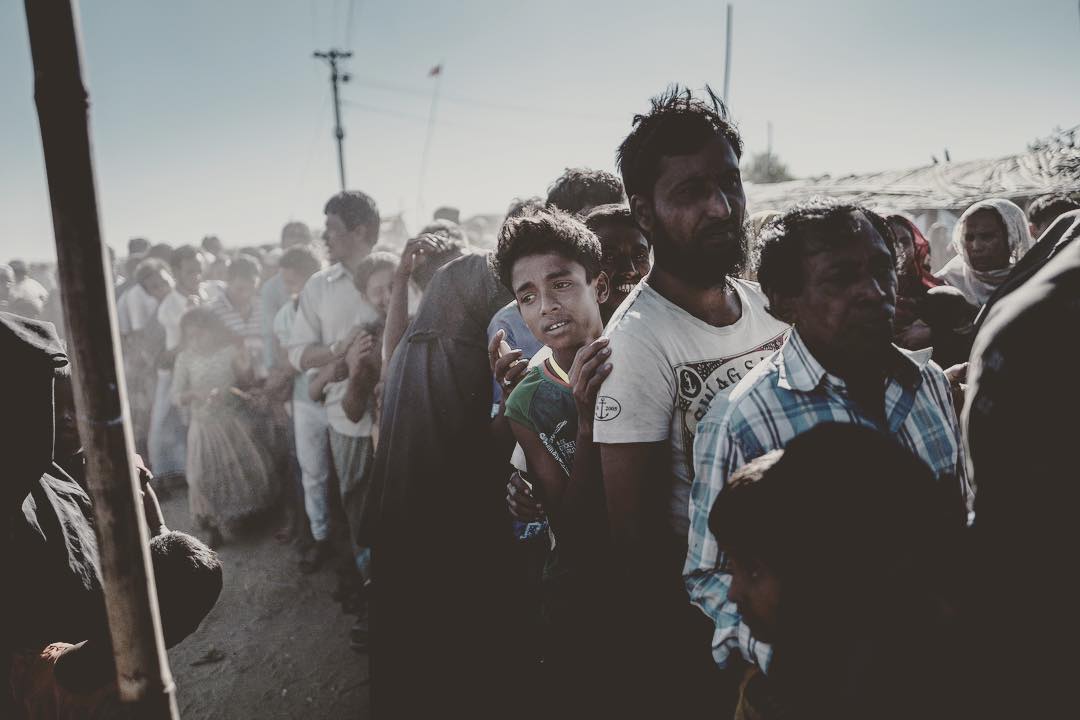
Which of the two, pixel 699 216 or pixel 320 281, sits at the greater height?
pixel 699 216

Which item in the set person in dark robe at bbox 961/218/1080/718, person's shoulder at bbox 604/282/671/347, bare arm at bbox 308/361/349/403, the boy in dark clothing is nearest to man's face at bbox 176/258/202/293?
bare arm at bbox 308/361/349/403

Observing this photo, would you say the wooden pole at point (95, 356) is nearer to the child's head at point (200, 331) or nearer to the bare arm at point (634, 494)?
the bare arm at point (634, 494)

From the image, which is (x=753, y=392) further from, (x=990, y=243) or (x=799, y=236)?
(x=990, y=243)

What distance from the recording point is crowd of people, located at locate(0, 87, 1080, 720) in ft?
3.01

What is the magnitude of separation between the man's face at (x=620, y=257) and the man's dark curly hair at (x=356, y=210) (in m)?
2.43

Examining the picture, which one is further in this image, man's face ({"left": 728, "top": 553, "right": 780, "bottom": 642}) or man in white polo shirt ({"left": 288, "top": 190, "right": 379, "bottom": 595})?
man in white polo shirt ({"left": 288, "top": 190, "right": 379, "bottom": 595})

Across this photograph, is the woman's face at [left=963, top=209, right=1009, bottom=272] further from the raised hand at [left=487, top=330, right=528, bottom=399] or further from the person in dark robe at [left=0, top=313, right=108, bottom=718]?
the person in dark robe at [left=0, top=313, right=108, bottom=718]

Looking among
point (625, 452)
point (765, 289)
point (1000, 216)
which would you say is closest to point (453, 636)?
point (625, 452)

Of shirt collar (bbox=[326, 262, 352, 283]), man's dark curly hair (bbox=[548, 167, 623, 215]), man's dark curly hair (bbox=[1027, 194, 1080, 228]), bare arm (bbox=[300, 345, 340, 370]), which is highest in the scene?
man's dark curly hair (bbox=[548, 167, 623, 215])

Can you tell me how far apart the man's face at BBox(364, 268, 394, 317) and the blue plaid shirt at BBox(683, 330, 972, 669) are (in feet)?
9.59

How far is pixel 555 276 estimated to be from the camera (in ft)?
7.02

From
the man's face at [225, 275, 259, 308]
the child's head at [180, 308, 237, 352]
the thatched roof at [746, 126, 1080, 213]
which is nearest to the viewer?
the child's head at [180, 308, 237, 352]

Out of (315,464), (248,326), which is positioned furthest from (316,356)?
(248,326)

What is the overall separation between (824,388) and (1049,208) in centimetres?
478
